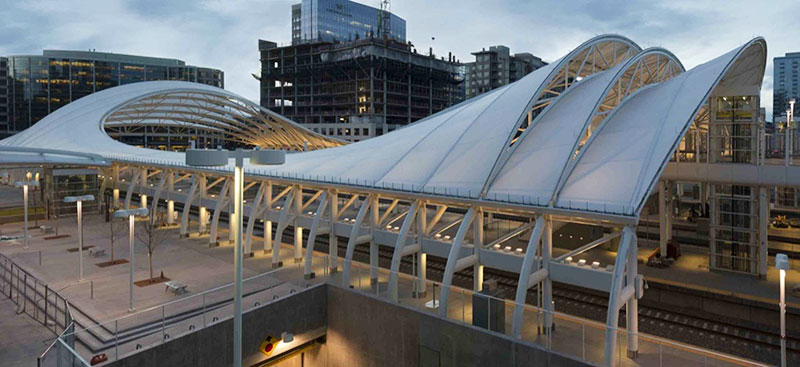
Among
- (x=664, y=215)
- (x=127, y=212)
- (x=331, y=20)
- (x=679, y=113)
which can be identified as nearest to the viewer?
(x=127, y=212)

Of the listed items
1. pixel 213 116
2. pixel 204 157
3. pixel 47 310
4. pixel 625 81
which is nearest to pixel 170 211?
pixel 47 310

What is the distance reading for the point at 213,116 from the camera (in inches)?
2813

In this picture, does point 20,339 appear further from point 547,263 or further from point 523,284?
point 547,263

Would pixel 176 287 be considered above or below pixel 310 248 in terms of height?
below

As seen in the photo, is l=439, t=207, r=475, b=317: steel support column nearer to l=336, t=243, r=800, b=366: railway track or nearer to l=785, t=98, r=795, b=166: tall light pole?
l=336, t=243, r=800, b=366: railway track

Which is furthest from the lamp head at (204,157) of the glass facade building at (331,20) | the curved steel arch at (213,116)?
the glass facade building at (331,20)

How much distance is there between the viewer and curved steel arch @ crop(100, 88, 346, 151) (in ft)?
187

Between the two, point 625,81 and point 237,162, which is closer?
point 237,162

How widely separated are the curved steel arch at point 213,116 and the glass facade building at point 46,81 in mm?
80004

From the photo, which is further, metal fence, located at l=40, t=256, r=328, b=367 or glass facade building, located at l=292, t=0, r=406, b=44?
glass facade building, located at l=292, t=0, r=406, b=44

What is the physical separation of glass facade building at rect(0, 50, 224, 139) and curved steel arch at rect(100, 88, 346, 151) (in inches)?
3150

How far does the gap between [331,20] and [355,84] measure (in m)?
62.2

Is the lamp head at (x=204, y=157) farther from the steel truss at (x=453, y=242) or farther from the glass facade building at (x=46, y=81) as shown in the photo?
the glass facade building at (x=46, y=81)

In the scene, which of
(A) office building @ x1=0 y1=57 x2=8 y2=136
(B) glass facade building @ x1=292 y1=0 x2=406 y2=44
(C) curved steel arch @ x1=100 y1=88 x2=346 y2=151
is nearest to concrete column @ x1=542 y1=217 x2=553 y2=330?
(C) curved steel arch @ x1=100 y1=88 x2=346 y2=151
